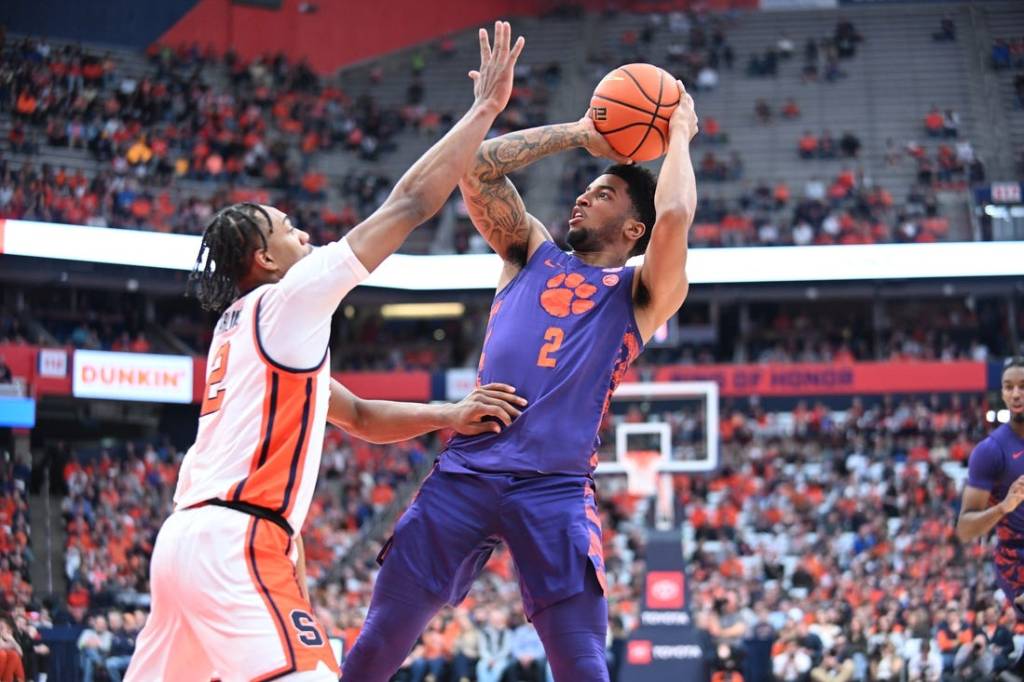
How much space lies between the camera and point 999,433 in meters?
8.30

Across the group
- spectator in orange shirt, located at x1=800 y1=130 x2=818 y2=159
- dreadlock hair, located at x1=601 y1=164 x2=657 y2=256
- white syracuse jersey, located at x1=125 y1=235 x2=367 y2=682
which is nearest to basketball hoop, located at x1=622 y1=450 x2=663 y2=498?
dreadlock hair, located at x1=601 y1=164 x2=657 y2=256

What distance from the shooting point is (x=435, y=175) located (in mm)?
4637

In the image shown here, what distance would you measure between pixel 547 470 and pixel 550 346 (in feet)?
1.66

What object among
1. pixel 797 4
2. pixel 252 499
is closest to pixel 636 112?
pixel 252 499

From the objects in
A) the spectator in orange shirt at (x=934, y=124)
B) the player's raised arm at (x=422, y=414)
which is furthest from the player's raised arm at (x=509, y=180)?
the spectator in orange shirt at (x=934, y=124)

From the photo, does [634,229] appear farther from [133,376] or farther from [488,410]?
[133,376]

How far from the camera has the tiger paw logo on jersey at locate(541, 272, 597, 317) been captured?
5.50 m

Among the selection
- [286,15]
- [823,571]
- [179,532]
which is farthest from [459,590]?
[286,15]

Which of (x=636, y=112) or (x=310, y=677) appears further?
(x=636, y=112)

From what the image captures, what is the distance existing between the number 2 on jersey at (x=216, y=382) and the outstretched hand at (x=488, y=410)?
1068 mm

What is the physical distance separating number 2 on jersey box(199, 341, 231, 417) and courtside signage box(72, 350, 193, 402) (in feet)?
77.3

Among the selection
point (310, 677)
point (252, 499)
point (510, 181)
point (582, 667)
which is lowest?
point (582, 667)

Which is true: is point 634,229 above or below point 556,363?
above

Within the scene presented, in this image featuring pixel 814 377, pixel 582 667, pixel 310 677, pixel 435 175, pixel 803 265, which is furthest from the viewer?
pixel 803 265
